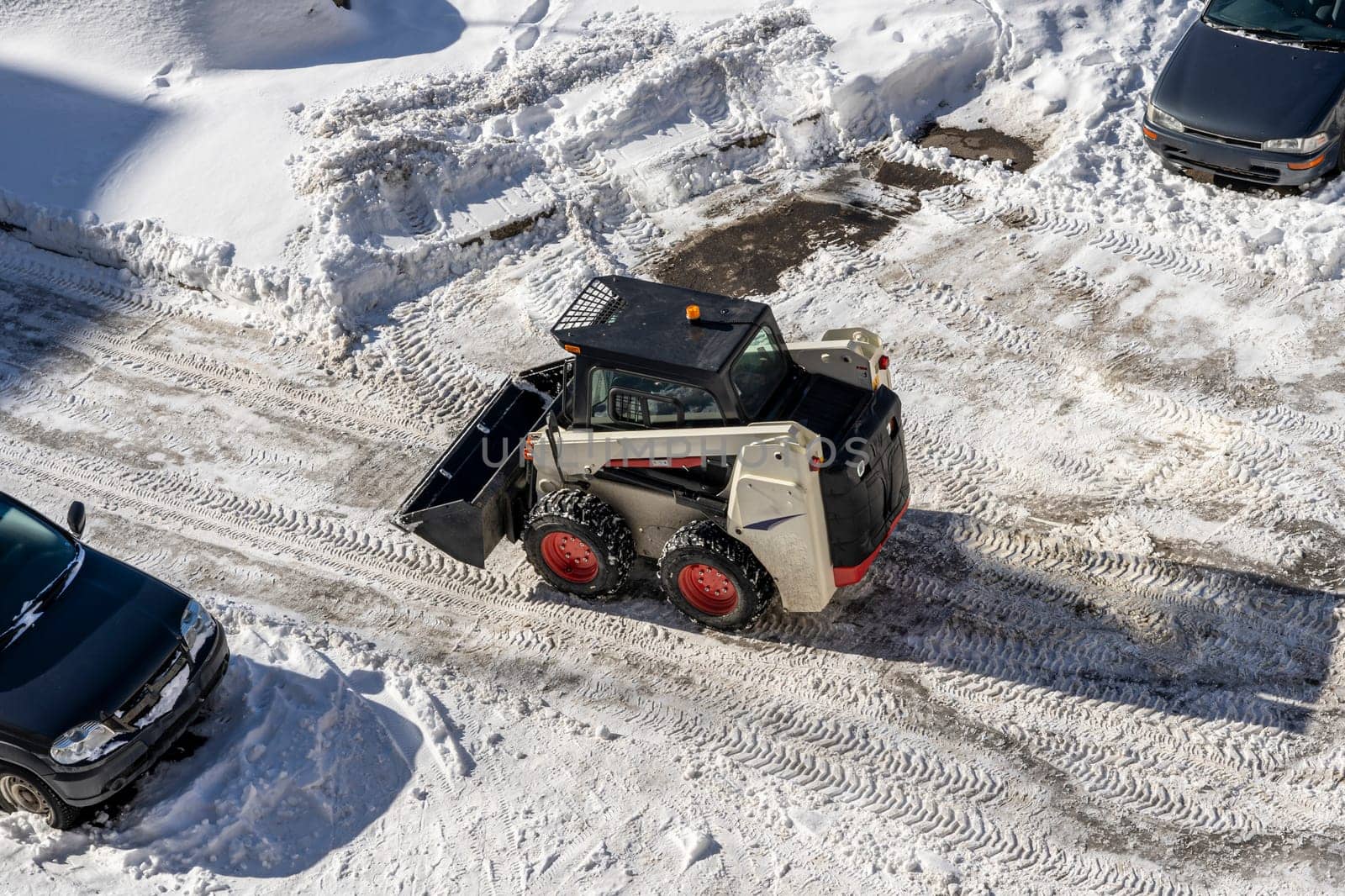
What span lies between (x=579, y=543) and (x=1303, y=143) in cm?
741

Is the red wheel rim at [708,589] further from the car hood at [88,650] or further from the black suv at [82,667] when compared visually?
the car hood at [88,650]

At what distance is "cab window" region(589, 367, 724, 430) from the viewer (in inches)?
298

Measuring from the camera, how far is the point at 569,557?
326 inches

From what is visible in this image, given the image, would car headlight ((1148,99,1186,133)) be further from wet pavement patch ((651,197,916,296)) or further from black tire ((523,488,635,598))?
black tire ((523,488,635,598))

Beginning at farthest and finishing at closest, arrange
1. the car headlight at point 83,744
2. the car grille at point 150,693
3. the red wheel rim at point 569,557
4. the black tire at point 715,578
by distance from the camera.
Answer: the red wheel rim at point 569,557, the black tire at point 715,578, the car grille at point 150,693, the car headlight at point 83,744

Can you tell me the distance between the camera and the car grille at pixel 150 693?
7.00 meters

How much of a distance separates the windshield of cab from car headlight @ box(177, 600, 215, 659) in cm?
82

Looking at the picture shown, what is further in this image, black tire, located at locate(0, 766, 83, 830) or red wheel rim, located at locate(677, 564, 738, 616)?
red wheel rim, located at locate(677, 564, 738, 616)

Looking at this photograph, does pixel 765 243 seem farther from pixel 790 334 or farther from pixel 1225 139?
pixel 1225 139

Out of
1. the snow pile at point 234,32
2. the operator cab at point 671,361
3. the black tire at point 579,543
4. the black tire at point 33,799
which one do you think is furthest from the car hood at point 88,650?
the snow pile at point 234,32

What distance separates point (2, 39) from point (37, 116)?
5.43ft

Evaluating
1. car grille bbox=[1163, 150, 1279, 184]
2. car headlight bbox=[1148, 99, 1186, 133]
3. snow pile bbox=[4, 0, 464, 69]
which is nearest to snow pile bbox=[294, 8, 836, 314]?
snow pile bbox=[4, 0, 464, 69]

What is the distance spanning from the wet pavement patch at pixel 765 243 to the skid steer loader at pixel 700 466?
2.98 metres

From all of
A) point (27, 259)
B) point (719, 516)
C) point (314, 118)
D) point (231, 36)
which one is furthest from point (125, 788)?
point (231, 36)
